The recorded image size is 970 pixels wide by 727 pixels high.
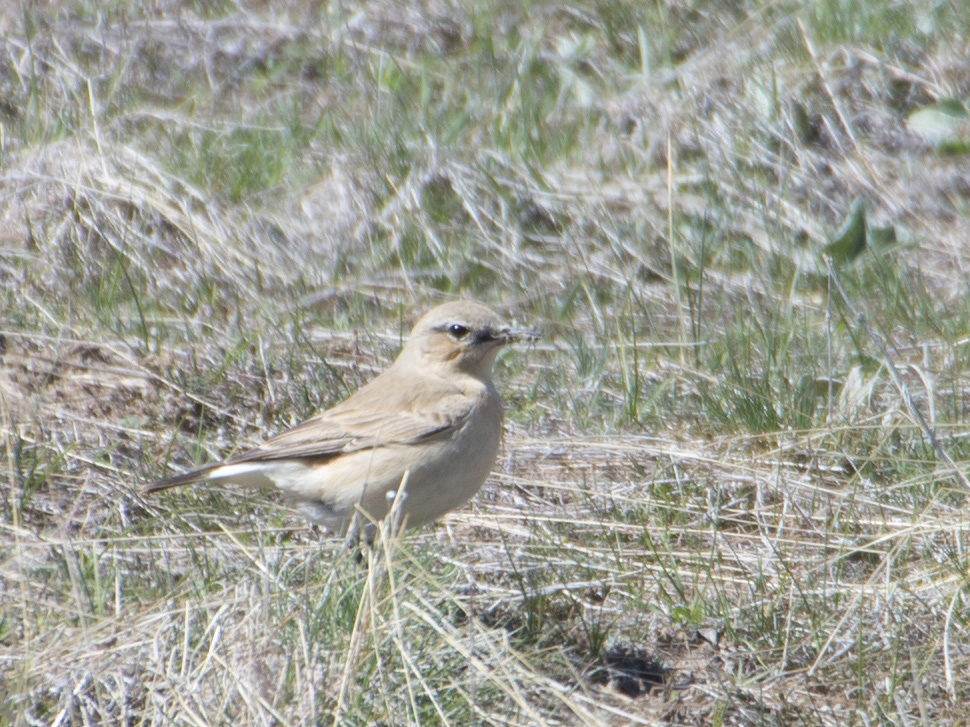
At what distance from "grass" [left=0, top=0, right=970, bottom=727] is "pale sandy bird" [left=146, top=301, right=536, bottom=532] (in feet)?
0.77

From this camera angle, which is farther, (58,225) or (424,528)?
(58,225)

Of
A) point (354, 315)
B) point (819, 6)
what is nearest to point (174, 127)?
point (354, 315)

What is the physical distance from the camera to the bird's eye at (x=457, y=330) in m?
5.36

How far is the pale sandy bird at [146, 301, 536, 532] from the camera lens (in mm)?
4785

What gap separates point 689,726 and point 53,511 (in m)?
2.62

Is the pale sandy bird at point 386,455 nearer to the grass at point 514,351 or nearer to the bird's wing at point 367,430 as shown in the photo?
the bird's wing at point 367,430

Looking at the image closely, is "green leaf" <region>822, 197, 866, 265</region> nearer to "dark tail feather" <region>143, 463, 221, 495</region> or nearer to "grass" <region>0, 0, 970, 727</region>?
"grass" <region>0, 0, 970, 727</region>

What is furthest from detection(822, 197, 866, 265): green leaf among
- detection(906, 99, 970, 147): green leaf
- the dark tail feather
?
the dark tail feather

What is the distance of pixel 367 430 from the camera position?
5.04 meters

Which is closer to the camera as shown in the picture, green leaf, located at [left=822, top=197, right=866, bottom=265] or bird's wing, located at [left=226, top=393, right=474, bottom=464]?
bird's wing, located at [left=226, top=393, right=474, bottom=464]

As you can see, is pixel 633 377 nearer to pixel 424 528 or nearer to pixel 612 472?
pixel 612 472

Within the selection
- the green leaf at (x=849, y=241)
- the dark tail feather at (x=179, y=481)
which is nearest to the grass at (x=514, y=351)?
the green leaf at (x=849, y=241)

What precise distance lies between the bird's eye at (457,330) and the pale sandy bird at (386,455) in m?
0.19

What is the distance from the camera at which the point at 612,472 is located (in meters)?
5.46
